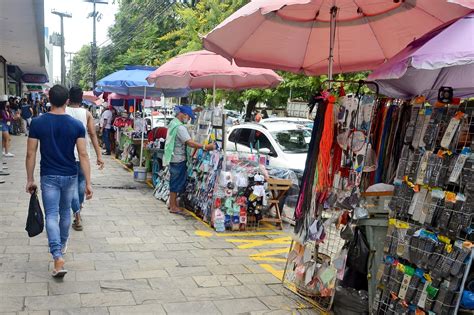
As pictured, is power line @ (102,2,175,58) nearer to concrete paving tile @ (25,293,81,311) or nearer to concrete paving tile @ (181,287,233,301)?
concrete paving tile @ (181,287,233,301)

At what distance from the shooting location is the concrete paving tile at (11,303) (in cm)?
365

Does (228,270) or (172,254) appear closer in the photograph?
(228,270)

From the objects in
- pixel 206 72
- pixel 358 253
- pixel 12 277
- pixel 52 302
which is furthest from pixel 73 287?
pixel 206 72

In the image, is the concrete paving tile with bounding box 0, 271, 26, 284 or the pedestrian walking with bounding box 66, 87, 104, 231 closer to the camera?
the concrete paving tile with bounding box 0, 271, 26, 284

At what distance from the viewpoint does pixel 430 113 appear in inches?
130

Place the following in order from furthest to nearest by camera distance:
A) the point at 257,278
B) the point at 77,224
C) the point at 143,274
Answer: the point at 77,224, the point at 257,278, the point at 143,274

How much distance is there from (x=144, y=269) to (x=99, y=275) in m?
0.48

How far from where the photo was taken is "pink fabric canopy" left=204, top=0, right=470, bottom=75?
423cm

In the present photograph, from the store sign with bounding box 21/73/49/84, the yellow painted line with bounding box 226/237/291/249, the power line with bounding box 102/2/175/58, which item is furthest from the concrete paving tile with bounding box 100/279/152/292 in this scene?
the store sign with bounding box 21/73/49/84

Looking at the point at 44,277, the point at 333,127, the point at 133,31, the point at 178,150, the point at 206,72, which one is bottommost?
the point at 44,277

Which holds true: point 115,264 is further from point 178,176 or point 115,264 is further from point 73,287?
point 178,176

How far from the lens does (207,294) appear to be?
4254 mm

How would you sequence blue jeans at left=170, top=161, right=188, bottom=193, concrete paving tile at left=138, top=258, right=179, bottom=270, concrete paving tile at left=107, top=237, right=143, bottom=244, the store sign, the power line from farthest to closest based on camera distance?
the store sign
the power line
blue jeans at left=170, top=161, right=188, bottom=193
concrete paving tile at left=107, top=237, right=143, bottom=244
concrete paving tile at left=138, top=258, right=179, bottom=270

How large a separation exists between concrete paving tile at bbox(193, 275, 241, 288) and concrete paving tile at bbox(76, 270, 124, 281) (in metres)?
0.79
